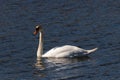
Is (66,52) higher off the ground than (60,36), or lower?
lower

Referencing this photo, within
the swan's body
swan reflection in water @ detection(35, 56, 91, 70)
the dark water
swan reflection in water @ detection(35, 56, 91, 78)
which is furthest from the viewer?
the swan's body

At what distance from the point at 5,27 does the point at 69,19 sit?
A: 3.60m

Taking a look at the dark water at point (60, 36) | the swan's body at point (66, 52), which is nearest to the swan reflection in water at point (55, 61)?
the dark water at point (60, 36)

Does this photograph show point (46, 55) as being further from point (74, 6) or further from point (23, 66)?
point (74, 6)

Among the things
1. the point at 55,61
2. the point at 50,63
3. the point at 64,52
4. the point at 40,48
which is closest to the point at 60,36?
the point at 40,48

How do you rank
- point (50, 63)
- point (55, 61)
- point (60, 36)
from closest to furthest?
point (50, 63)
point (55, 61)
point (60, 36)

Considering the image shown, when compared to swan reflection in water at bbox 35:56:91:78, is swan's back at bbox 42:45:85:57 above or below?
above

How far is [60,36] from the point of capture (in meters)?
38.3

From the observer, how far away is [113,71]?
3161cm

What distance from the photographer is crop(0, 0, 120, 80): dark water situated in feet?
105

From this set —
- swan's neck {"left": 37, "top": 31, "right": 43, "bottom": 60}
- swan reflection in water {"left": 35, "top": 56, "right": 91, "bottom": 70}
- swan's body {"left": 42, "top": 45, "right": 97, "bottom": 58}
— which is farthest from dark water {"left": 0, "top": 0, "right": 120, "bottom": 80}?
swan's body {"left": 42, "top": 45, "right": 97, "bottom": 58}

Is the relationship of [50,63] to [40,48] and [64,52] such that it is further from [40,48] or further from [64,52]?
[40,48]

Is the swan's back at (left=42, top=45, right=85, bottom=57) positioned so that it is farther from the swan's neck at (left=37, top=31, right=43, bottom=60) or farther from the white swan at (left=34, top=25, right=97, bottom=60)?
the swan's neck at (left=37, top=31, right=43, bottom=60)

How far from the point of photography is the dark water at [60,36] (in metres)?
32.0
